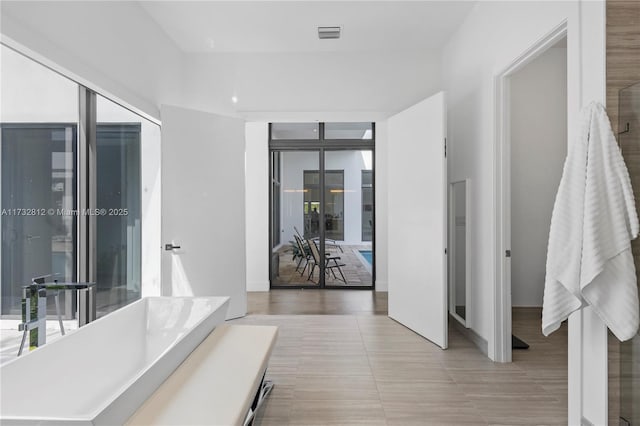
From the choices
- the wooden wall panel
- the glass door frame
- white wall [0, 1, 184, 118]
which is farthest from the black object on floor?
white wall [0, 1, 184, 118]

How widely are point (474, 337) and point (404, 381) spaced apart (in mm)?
1059

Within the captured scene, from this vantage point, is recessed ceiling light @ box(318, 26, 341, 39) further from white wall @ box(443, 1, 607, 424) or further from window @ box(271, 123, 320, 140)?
window @ box(271, 123, 320, 140)

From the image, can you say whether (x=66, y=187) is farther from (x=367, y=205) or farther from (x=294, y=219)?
(x=367, y=205)

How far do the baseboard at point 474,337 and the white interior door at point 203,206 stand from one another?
230cm

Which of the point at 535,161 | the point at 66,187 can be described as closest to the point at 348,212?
the point at 535,161

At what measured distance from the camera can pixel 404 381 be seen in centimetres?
248

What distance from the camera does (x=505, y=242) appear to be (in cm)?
279

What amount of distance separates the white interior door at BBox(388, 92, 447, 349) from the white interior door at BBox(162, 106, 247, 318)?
170cm

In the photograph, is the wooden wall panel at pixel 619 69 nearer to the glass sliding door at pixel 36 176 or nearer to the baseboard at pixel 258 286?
the glass sliding door at pixel 36 176

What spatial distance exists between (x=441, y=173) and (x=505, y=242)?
0.78 m

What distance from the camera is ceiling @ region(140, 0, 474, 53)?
315cm

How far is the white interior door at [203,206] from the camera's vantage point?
3.43m

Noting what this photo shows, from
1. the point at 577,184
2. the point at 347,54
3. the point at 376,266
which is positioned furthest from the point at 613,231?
the point at 376,266

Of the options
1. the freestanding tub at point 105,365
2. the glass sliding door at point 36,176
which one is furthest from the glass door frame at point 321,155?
the freestanding tub at point 105,365
